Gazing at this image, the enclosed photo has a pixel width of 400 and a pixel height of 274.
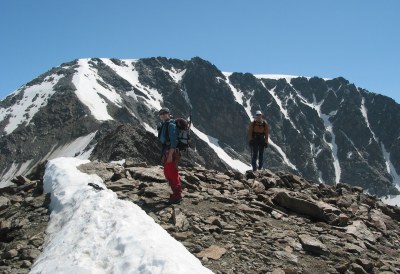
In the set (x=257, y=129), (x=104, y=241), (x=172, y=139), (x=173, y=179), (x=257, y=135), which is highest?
(x=257, y=129)

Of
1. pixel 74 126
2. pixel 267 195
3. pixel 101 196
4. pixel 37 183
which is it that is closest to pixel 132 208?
pixel 101 196

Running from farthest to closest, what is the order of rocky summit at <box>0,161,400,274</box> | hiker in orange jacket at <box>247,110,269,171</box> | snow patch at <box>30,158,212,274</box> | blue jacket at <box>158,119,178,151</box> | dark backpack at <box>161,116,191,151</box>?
1. hiker in orange jacket at <box>247,110,269,171</box>
2. dark backpack at <box>161,116,191,151</box>
3. blue jacket at <box>158,119,178,151</box>
4. rocky summit at <box>0,161,400,274</box>
5. snow patch at <box>30,158,212,274</box>

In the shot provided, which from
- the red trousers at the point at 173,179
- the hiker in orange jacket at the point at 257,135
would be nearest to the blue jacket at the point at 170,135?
the red trousers at the point at 173,179

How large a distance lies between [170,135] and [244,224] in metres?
3.23

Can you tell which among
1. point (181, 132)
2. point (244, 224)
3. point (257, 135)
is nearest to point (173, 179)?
point (181, 132)

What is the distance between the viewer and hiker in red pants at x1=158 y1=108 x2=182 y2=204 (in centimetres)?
1207

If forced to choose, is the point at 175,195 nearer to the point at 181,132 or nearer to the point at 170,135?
the point at 170,135

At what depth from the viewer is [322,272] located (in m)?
8.98

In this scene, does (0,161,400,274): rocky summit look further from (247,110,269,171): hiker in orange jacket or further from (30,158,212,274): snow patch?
(247,110,269,171): hiker in orange jacket

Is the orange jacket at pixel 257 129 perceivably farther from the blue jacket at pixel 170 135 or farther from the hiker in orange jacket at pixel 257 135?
the blue jacket at pixel 170 135

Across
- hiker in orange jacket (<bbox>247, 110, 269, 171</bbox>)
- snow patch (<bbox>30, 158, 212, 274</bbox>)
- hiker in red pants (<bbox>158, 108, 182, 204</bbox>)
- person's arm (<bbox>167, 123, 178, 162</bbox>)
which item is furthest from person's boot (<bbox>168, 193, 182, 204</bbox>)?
hiker in orange jacket (<bbox>247, 110, 269, 171</bbox>)

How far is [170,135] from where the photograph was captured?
12.1 metres

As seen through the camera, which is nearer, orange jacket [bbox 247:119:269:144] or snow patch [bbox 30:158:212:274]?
snow patch [bbox 30:158:212:274]

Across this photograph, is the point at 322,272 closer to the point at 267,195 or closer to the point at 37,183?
the point at 267,195
